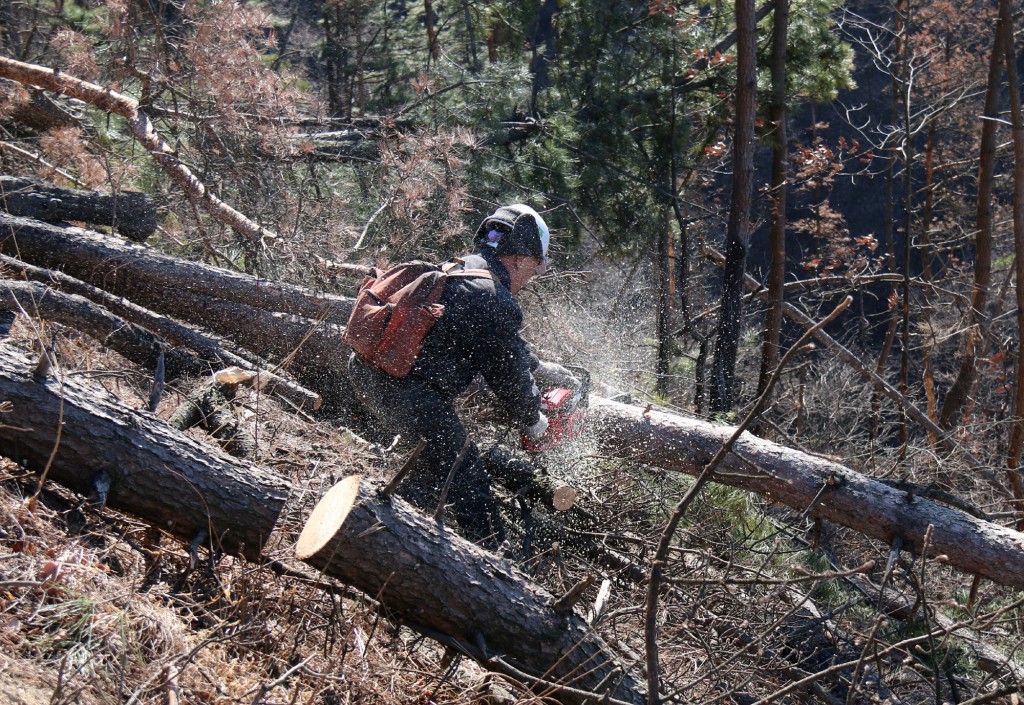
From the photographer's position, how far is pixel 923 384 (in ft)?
43.0

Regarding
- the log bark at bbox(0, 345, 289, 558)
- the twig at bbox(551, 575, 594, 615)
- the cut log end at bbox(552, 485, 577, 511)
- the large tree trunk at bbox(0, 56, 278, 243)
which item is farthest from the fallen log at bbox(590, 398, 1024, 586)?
the large tree trunk at bbox(0, 56, 278, 243)

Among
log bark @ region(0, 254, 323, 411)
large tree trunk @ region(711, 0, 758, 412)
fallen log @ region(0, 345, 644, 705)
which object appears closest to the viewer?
fallen log @ region(0, 345, 644, 705)

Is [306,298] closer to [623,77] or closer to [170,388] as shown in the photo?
[170,388]

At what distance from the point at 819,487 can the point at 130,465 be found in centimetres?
327

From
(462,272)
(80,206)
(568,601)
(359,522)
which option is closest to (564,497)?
(462,272)

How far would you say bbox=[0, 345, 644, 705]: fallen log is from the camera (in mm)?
2861

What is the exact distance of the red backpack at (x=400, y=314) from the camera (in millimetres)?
3779

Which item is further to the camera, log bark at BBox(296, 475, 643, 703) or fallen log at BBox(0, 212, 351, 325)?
fallen log at BBox(0, 212, 351, 325)

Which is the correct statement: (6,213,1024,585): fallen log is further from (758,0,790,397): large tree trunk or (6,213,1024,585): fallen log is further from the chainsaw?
(758,0,790,397): large tree trunk

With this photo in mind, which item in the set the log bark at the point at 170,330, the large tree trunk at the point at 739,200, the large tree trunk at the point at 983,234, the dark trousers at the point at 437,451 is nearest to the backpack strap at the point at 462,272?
the dark trousers at the point at 437,451

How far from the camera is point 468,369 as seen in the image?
3.97 m

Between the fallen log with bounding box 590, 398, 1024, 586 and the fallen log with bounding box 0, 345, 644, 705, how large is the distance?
134 cm

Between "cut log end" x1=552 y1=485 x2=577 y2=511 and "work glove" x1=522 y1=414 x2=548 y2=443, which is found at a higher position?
"work glove" x1=522 y1=414 x2=548 y2=443

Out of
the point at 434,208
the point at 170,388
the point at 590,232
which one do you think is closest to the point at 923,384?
the point at 590,232
